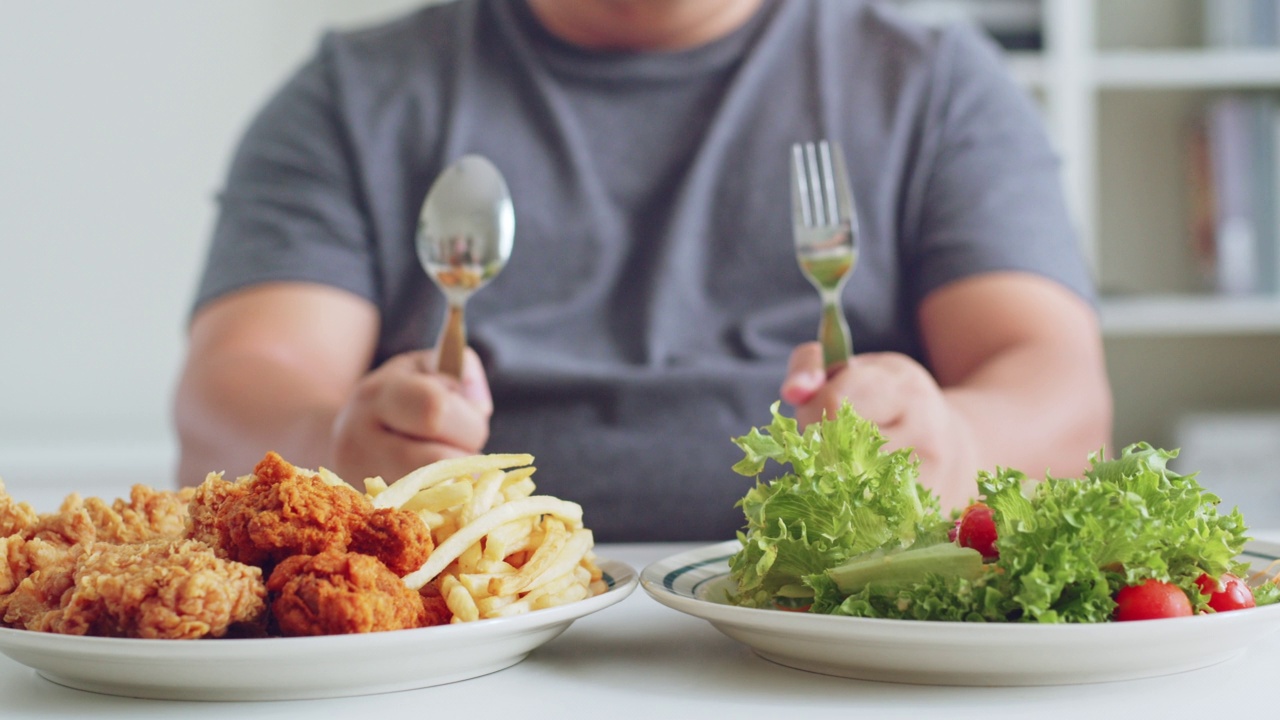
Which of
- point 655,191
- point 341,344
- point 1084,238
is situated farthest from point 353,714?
point 1084,238

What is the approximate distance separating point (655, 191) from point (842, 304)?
275mm

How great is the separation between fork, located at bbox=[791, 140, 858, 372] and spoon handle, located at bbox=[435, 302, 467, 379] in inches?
10.8

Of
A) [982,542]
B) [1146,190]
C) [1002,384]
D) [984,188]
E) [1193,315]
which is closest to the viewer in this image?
[982,542]

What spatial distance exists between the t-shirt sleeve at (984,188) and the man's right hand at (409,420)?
26.6 inches

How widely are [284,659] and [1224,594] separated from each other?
42 cm

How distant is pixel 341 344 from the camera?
146cm

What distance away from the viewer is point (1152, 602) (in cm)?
53

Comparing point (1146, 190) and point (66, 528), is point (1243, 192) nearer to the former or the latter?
Result: point (1146, 190)

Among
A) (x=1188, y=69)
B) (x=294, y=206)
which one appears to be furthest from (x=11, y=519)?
(x=1188, y=69)

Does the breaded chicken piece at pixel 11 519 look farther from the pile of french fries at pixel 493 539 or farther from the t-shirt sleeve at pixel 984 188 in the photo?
the t-shirt sleeve at pixel 984 188

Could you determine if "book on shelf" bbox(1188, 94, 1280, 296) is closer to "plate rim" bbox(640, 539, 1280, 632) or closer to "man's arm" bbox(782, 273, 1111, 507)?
"man's arm" bbox(782, 273, 1111, 507)

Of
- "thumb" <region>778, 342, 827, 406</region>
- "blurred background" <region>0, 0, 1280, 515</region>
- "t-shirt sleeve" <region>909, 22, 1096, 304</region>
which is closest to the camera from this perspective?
"thumb" <region>778, 342, 827, 406</region>

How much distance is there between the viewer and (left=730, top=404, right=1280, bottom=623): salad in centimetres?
54

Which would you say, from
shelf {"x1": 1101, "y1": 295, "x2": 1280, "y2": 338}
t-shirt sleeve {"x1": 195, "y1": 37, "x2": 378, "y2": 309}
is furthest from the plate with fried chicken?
shelf {"x1": 1101, "y1": 295, "x2": 1280, "y2": 338}
